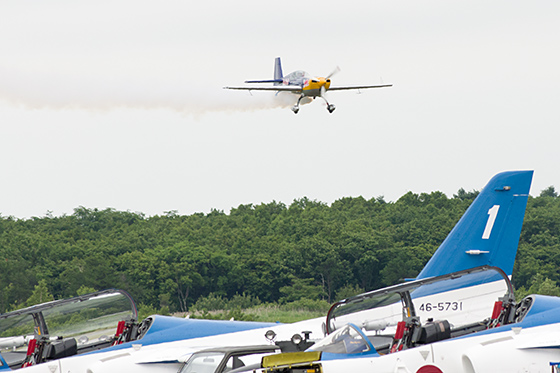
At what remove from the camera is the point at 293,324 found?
16141 millimetres

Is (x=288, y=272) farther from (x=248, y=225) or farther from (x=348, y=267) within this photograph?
(x=248, y=225)

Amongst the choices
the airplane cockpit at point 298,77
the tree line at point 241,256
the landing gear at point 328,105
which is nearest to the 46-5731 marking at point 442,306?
the landing gear at point 328,105

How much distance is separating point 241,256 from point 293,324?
199ft

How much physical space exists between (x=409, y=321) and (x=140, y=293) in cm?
5413

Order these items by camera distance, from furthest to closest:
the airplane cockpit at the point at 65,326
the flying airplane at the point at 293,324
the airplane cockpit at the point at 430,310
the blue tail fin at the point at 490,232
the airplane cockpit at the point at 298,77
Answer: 1. the airplane cockpit at the point at 298,77
2. the blue tail fin at the point at 490,232
3. the airplane cockpit at the point at 65,326
4. the flying airplane at the point at 293,324
5. the airplane cockpit at the point at 430,310

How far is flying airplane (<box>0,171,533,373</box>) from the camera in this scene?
1395 centimetres

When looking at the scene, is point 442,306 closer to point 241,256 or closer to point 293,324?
point 293,324

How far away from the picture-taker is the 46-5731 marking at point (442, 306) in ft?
40.1

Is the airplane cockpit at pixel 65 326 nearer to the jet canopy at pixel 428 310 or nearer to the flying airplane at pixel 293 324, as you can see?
the flying airplane at pixel 293 324

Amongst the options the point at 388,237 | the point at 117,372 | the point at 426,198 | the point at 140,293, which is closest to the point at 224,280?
the point at 140,293

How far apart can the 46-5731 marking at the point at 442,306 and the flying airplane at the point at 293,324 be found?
1 centimetres

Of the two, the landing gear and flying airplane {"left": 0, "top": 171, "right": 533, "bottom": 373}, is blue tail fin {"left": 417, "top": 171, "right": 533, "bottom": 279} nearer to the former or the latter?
flying airplane {"left": 0, "top": 171, "right": 533, "bottom": 373}

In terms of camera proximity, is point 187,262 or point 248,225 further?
point 248,225

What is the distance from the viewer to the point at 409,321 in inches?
479
